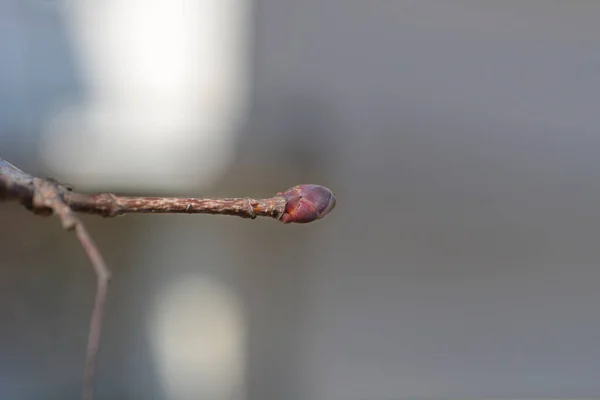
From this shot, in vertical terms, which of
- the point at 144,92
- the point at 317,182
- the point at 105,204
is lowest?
the point at 105,204

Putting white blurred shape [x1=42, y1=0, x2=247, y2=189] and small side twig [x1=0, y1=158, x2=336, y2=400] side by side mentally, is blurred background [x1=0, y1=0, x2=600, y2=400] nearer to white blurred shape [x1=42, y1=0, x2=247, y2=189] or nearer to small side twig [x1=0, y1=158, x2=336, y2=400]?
white blurred shape [x1=42, y1=0, x2=247, y2=189]

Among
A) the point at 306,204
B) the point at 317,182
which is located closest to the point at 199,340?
the point at 317,182

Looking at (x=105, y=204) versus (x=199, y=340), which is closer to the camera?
(x=105, y=204)

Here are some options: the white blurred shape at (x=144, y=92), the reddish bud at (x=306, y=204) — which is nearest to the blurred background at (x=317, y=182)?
the white blurred shape at (x=144, y=92)

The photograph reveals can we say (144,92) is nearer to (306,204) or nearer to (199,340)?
(199,340)

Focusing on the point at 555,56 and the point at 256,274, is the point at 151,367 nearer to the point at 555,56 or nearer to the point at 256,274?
the point at 256,274

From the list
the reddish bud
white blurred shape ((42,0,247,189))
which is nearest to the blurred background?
white blurred shape ((42,0,247,189))

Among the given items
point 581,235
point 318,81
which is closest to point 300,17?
point 318,81

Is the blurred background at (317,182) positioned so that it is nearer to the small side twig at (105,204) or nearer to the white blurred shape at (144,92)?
the white blurred shape at (144,92)
